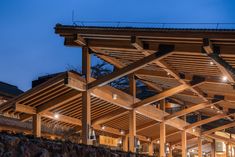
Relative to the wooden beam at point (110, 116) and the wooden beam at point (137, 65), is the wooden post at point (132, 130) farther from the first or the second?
the wooden beam at point (137, 65)

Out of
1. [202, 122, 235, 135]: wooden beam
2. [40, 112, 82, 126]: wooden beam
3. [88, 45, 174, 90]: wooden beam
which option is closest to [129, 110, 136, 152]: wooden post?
[40, 112, 82, 126]: wooden beam

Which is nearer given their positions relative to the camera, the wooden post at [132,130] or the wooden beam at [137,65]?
the wooden beam at [137,65]

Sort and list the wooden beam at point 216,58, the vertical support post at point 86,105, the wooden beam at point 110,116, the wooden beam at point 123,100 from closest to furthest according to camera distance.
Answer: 1. the wooden beam at point 216,58
2. the vertical support post at point 86,105
3. the wooden beam at point 123,100
4. the wooden beam at point 110,116

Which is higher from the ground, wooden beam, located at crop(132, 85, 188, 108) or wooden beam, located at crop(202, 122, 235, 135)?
wooden beam, located at crop(132, 85, 188, 108)

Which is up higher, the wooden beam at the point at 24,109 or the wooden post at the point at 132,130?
the wooden beam at the point at 24,109

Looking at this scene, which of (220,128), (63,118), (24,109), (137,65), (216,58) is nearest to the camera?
(216,58)

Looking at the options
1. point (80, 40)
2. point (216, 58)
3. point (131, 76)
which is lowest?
point (216, 58)

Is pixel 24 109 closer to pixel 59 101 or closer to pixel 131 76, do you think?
pixel 59 101

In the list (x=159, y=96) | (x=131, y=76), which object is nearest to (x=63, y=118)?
(x=131, y=76)

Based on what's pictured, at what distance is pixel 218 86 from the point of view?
45.4 ft

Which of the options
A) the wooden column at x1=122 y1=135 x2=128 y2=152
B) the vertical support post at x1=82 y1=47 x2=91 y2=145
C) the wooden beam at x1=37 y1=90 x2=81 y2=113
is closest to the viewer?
the vertical support post at x1=82 y1=47 x2=91 y2=145

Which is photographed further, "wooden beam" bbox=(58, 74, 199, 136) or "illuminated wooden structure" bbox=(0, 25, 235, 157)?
"wooden beam" bbox=(58, 74, 199, 136)

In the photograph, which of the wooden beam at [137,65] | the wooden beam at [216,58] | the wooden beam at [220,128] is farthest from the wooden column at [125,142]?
the wooden beam at [216,58]

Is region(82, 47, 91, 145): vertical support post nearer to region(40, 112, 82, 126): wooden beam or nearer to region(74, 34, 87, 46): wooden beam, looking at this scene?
region(74, 34, 87, 46): wooden beam
